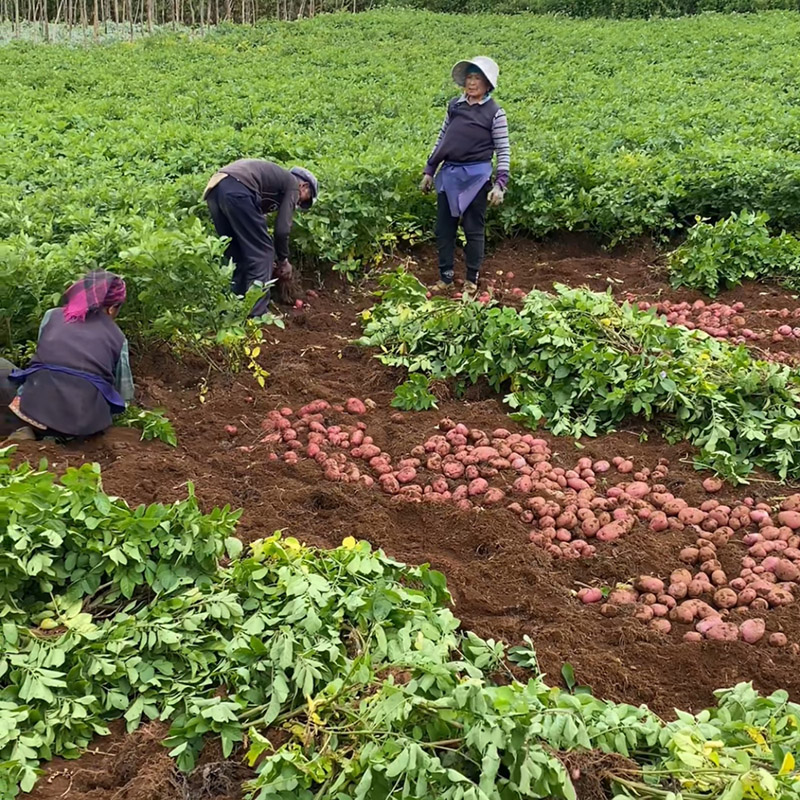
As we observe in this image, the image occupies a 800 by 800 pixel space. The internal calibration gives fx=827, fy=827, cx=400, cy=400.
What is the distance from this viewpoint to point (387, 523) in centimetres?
418

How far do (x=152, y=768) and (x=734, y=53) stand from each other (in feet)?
70.5

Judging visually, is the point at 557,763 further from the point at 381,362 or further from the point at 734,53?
the point at 734,53

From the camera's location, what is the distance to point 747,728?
246 centimetres

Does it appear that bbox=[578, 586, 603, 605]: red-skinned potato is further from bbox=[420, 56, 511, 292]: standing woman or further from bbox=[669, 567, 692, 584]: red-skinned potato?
bbox=[420, 56, 511, 292]: standing woman

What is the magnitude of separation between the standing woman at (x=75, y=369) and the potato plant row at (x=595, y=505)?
0.83 metres

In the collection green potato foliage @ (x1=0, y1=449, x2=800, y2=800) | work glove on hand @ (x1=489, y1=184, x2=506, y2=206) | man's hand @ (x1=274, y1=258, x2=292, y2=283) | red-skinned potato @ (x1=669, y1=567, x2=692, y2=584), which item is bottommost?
red-skinned potato @ (x1=669, y1=567, x2=692, y2=584)

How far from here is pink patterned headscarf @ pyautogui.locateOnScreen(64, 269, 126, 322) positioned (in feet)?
15.3

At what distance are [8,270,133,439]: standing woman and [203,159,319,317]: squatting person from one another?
5.54 ft

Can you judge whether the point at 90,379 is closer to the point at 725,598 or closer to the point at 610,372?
the point at 610,372

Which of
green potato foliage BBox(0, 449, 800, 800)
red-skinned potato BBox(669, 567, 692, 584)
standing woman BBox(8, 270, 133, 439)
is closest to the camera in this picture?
green potato foliage BBox(0, 449, 800, 800)

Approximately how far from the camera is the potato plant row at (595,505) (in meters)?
3.62

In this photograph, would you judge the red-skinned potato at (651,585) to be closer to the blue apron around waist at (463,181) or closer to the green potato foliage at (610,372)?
the green potato foliage at (610,372)

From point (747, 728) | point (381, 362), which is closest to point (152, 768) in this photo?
point (747, 728)

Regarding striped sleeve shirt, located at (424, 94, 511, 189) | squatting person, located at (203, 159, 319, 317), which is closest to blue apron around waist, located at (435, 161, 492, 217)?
striped sleeve shirt, located at (424, 94, 511, 189)
